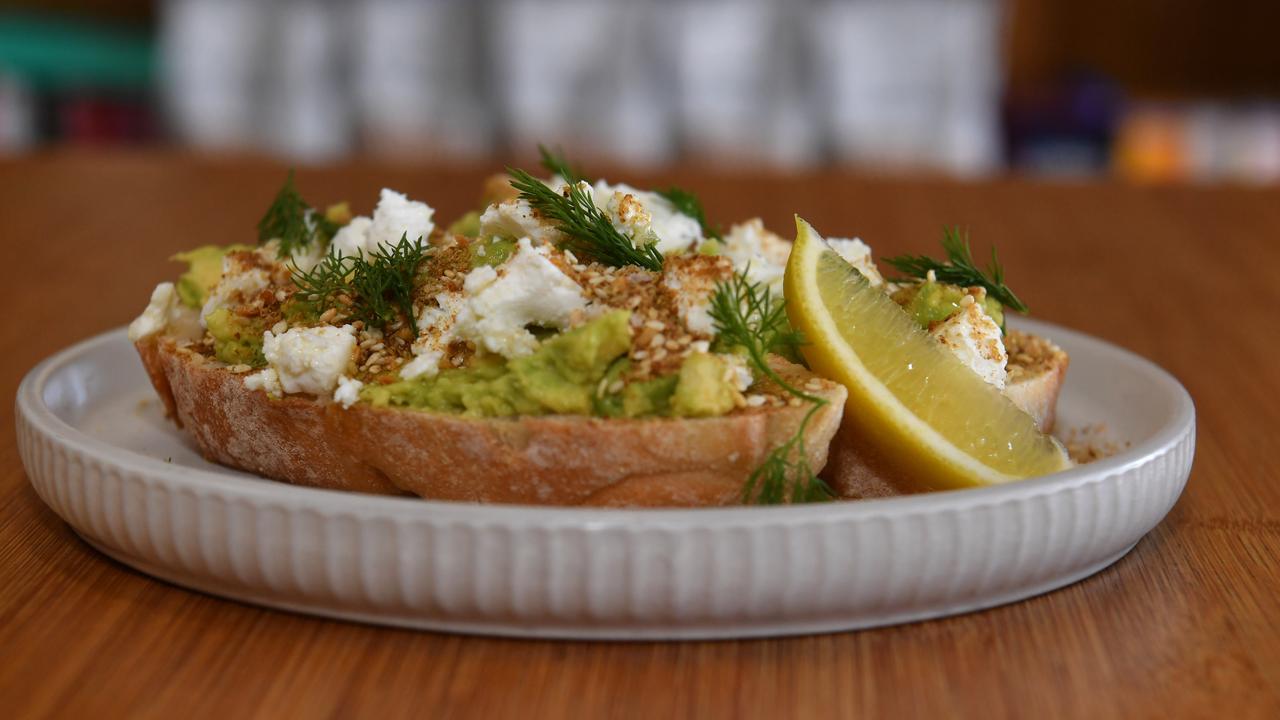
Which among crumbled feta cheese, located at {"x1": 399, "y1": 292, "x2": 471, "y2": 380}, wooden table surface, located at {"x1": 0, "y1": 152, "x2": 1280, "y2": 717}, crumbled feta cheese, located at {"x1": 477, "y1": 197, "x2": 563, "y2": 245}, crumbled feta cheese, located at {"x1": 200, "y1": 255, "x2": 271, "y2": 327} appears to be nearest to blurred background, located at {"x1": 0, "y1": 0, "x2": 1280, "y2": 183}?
wooden table surface, located at {"x1": 0, "y1": 152, "x2": 1280, "y2": 717}

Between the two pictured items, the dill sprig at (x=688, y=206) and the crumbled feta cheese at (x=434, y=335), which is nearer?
the crumbled feta cheese at (x=434, y=335)

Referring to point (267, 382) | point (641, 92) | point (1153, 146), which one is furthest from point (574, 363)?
point (1153, 146)

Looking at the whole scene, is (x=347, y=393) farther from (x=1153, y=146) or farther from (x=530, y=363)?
(x=1153, y=146)

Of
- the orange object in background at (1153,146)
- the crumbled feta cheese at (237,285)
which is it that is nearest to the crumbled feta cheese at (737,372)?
the crumbled feta cheese at (237,285)

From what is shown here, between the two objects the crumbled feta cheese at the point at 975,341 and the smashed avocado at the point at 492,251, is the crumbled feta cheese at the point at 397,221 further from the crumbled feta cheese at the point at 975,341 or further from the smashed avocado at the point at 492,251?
the crumbled feta cheese at the point at 975,341

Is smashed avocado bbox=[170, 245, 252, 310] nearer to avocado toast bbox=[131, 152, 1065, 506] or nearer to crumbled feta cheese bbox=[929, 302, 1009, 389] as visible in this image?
avocado toast bbox=[131, 152, 1065, 506]

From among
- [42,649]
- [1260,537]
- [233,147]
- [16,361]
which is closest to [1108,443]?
[1260,537]
